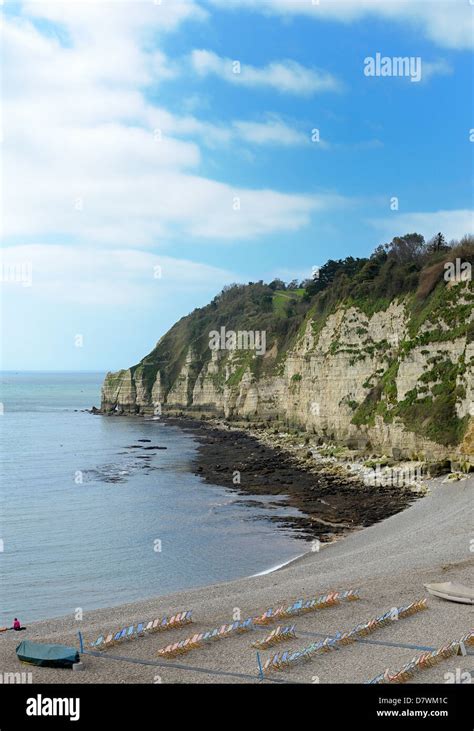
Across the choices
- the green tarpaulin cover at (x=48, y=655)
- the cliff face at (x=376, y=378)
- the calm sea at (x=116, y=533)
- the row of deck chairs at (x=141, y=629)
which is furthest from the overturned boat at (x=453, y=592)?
the cliff face at (x=376, y=378)

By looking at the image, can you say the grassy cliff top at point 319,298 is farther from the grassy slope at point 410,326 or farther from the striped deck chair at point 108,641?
the striped deck chair at point 108,641

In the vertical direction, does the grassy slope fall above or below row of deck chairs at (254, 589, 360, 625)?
above

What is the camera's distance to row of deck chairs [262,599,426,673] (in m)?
16.4

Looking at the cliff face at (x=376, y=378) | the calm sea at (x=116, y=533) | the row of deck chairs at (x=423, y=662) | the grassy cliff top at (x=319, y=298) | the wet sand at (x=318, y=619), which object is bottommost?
the calm sea at (x=116, y=533)

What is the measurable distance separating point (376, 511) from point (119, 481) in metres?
23.8

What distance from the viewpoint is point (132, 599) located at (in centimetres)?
2598

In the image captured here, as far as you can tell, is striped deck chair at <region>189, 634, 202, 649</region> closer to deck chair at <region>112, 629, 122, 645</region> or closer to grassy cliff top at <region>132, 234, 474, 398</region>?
deck chair at <region>112, 629, 122, 645</region>

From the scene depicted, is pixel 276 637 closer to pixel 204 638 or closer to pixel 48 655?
pixel 204 638

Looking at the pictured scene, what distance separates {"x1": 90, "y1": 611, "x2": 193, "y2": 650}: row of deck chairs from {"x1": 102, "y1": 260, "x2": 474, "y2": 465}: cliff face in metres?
32.0

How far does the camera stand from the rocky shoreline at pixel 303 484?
39.3 meters

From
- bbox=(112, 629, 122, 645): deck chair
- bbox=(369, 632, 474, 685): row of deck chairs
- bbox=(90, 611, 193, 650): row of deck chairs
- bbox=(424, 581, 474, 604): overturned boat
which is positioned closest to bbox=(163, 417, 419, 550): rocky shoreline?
bbox=(424, 581, 474, 604): overturned boat

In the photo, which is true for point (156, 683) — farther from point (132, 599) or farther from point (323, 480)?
point (323, 480)

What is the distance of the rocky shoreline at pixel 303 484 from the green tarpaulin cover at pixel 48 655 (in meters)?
19.4
